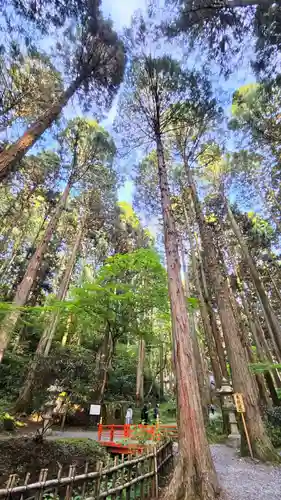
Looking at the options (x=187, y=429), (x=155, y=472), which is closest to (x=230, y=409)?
(x=155, y=472)

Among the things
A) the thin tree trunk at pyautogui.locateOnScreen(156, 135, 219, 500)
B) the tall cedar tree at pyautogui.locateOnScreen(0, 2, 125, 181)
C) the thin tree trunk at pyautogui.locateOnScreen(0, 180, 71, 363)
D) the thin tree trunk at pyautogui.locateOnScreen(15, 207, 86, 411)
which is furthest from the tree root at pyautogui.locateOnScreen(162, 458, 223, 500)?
the tall cedar tree at pyautogui.locateOnScreen(0, 2, 125, 181)

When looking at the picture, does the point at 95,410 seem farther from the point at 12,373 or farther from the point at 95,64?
the point at 95,64

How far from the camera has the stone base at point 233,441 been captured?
7.43m

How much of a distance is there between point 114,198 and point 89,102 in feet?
25.1

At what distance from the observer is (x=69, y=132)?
1216 cm

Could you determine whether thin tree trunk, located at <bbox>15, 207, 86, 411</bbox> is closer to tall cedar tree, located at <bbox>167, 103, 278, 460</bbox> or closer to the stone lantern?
tall cedar tree, located at <bbox>167, 103, 278, 460</bbox>

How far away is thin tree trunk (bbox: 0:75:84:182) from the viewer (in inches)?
213

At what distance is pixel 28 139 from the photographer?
6176 millimetres

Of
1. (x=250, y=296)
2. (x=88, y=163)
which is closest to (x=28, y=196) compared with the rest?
(x=88, y=163)

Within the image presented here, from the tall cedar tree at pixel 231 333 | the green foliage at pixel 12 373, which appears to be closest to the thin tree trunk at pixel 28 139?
the tall cedar tree at pixel 231 333

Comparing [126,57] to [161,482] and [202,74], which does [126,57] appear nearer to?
[202,74]

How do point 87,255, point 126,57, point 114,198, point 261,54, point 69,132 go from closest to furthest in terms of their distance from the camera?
1. point 261,54
2. point 126,57
3. point 69,132
4. point 114,198
5. point 87,255

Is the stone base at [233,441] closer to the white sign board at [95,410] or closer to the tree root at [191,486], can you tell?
the white sign board at [95,410]

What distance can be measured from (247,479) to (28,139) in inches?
344
